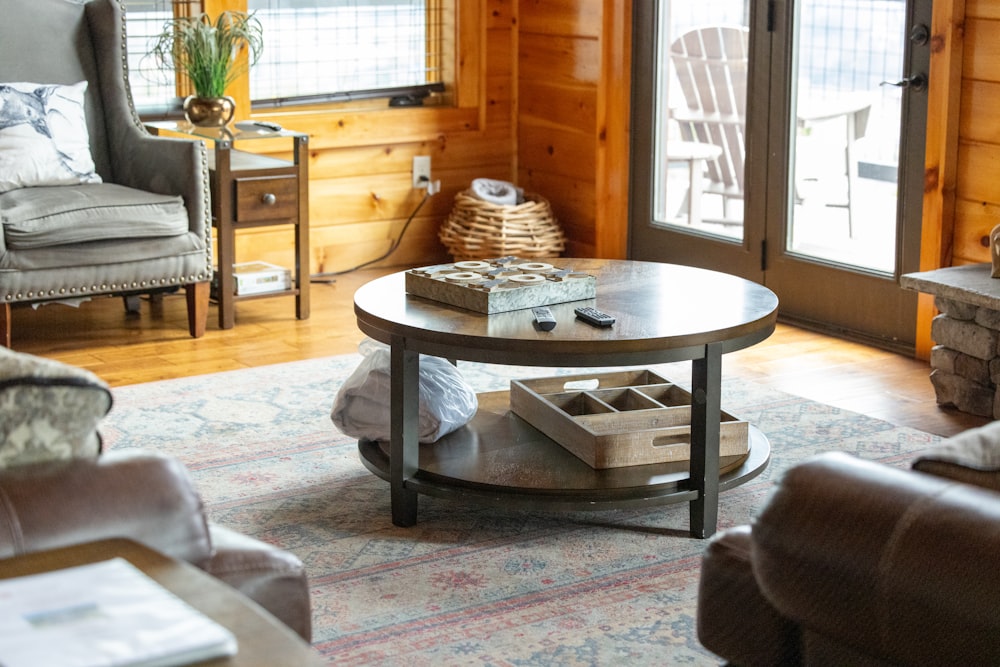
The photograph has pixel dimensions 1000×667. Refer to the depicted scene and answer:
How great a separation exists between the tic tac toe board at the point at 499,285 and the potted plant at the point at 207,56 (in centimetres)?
187

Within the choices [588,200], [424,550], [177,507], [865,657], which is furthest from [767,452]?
[588,200]

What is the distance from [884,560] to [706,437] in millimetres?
1215

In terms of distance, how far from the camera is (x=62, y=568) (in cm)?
125

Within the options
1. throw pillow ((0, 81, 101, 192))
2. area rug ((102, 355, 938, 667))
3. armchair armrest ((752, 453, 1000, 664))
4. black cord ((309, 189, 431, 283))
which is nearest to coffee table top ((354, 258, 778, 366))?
area rug ((102, 355, 938, 667))

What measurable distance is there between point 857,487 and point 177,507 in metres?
0.71

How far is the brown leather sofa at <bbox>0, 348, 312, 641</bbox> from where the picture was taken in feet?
4.32

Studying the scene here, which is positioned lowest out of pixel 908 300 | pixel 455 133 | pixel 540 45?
pixel 908 300

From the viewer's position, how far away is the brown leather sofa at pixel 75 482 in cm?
132

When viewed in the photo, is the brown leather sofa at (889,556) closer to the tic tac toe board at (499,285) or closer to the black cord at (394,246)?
the tic tac toe board at (499,285)

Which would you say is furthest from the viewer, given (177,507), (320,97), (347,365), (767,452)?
(320,97)

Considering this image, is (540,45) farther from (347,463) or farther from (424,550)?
(424,550)

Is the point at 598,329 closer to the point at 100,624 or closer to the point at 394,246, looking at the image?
the point at 100,624

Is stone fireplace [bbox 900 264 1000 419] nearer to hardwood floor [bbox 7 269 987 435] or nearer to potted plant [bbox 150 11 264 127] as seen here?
hardwood floor [bbox 7 269 987 435]

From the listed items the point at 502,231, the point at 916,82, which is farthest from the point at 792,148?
the point at 502,231
